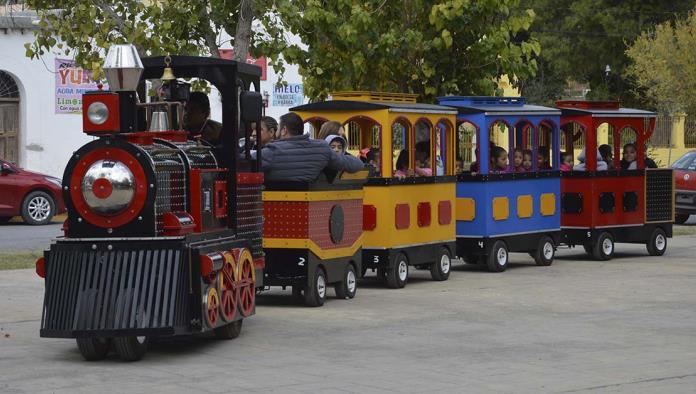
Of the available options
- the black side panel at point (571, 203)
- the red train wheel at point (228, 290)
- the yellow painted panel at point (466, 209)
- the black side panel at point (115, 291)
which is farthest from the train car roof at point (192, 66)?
the black side panel at point (571, 203)

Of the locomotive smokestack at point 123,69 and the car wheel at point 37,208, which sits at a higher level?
the locomotive smokestack at point 123,69

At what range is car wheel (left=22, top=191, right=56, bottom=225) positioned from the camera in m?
29.3

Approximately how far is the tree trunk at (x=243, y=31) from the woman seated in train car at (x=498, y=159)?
3.54 m

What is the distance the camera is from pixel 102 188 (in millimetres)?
11094

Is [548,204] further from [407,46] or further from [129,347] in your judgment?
[129,347]

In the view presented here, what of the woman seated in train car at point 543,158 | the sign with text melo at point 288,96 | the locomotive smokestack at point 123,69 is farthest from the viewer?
the sign with text melo at point 288,96

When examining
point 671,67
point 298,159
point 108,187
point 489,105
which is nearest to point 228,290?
point 108,187

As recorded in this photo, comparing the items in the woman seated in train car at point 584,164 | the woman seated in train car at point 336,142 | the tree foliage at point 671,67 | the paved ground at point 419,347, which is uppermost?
the tree foliage at point 671,67

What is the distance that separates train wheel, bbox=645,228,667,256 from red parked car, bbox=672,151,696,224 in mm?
7844

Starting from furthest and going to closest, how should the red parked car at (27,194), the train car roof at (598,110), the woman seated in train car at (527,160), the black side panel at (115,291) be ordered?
the red parked car at (27,194), the train car roof at (598,110), the woman seated in train car at (527,160), the black side panel at (115,291)

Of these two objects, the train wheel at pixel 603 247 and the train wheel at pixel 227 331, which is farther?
the train wheel at pixel 603 247

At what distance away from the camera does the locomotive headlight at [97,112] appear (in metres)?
11.1

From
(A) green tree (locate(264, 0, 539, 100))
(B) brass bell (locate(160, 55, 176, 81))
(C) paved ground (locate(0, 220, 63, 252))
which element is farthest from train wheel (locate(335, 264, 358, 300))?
(C) paved ground (locate(0, 220, 63, 252))

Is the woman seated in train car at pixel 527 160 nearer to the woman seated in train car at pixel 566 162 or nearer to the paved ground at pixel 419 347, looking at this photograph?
the woman seated in train car at pixel 566 162
